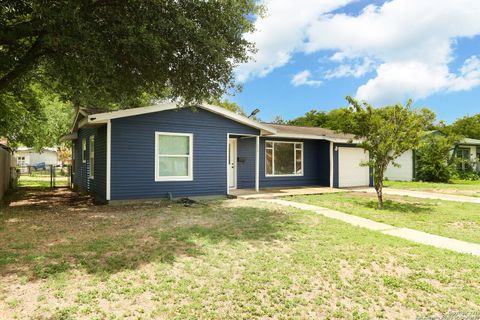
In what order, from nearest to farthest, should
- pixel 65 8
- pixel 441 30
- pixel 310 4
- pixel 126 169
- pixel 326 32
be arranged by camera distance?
pixel 65 8
pixel 126 169
pixel 310 4
pixel 441 30
pixel 326 32

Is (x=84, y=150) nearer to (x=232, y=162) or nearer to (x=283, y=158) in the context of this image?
(x=232, y=162)

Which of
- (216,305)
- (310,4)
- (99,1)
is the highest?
(310,4)

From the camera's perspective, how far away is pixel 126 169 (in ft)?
33.4

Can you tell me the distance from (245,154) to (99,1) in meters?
8.56

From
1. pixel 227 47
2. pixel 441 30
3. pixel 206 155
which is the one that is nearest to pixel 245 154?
pixel 206 155

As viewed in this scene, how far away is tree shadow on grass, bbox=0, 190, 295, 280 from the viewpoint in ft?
15.2

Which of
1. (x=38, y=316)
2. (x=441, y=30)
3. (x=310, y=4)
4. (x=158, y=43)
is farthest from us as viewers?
(x=441, y=30)

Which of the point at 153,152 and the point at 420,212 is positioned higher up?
the point at 153,152

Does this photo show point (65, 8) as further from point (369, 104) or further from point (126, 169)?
point (369, 104)

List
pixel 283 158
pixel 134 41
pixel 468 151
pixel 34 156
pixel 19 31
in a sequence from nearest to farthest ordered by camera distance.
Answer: pixel 134 41, pixel 19 31, pixel 283 158, pixel 468 151, pixel 34 156

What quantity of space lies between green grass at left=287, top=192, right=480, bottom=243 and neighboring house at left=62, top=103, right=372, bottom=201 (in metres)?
3.14

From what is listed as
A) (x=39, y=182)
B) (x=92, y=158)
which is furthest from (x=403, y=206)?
(x=39, y=182)

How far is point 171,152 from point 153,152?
0.65 meters

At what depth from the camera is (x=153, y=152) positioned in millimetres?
10641
